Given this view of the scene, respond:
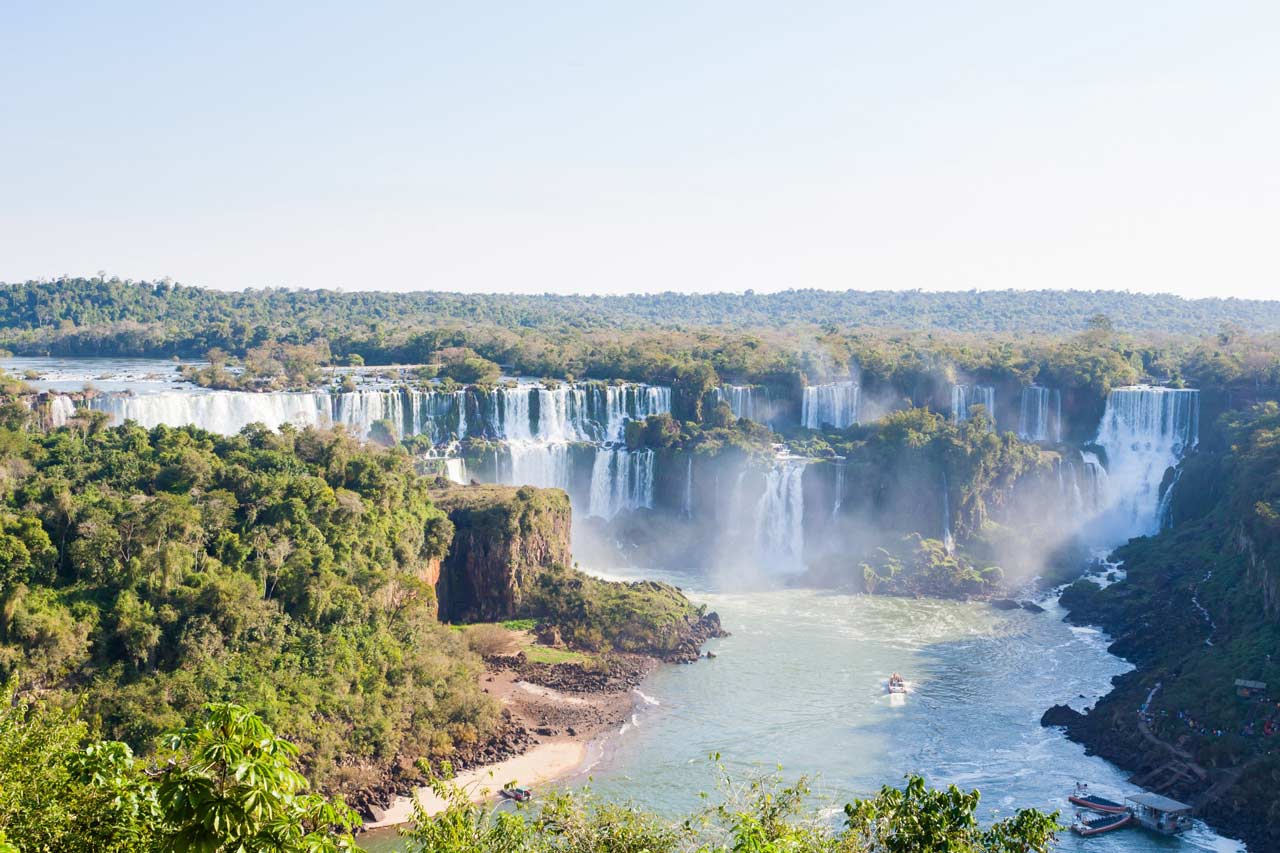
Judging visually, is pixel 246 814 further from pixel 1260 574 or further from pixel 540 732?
pixel 1260 574

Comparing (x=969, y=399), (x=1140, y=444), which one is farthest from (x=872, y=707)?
(x=969, y=399)

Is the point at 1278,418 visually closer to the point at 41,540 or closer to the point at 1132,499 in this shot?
the point at 1132,499

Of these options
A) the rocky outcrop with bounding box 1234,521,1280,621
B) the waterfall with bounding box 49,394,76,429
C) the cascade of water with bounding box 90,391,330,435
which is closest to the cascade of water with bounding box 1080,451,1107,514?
the rocky outcrop with bounding box 1234,521,1280,621

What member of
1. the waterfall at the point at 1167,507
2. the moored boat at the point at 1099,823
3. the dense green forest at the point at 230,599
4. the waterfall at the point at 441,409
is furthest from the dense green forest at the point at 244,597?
the waterfall at the point at 1167,507

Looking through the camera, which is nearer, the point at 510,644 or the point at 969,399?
the point at 510,644

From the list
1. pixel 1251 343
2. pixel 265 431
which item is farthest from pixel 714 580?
pixel 1251 343

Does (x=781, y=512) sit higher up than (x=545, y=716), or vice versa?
(x=781, y=512)
